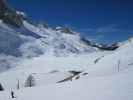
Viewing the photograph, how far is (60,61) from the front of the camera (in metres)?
120

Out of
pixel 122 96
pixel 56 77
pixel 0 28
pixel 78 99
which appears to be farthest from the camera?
pixel 0 28

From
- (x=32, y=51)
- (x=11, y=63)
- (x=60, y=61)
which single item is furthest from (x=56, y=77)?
(x=32, y=51)

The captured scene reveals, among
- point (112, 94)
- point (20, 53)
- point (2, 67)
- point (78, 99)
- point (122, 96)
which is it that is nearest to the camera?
point (122, 96)

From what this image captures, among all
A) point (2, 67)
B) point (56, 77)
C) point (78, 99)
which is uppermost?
point (2, 67)

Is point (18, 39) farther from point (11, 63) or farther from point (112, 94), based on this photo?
point (112, 94)

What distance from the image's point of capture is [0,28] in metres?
182

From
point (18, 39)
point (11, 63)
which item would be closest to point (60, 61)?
point (11, 63)

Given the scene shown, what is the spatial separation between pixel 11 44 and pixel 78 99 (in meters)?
162

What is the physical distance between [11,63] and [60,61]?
100ft

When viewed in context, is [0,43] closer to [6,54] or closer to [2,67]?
[6,54]

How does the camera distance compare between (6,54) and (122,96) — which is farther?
(6,54)

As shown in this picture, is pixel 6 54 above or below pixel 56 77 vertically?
above

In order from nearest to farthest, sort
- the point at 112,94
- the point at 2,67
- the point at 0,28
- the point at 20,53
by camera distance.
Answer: the point at 112,94
the point at 2,67
the point at 20,53
the point at 0,28

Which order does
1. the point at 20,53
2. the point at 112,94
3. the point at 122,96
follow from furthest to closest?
the point at 20,53 < the point at 112,94 < the point at 122,96
